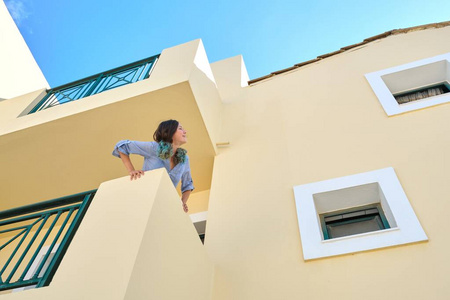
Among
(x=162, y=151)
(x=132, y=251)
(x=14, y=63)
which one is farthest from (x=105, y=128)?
(x=14, y=63)

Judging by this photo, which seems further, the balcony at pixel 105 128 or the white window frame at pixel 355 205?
the balcony at pixel 105 128

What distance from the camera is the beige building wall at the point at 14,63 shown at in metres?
10.4

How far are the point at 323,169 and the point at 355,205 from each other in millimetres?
620

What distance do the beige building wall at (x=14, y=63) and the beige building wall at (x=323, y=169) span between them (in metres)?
7.76

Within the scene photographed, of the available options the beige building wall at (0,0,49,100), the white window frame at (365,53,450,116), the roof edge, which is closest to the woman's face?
the white window frame at (365,53,450,116)

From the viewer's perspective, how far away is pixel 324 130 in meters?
5.17

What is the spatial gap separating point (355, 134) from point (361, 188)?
1.07 m

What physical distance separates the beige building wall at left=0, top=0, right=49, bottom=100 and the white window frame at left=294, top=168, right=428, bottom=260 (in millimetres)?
9772

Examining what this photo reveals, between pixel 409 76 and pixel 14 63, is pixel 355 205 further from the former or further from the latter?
pixel 14 63

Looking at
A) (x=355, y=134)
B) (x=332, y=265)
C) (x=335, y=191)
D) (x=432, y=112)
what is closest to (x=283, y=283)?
(x=332, y=265)

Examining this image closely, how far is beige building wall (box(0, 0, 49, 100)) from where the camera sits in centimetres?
1045

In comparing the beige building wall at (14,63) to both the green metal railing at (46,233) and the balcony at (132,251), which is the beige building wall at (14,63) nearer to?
the green metal railing at (46,233)

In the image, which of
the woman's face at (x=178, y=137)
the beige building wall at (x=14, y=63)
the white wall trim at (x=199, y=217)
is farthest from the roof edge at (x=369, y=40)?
the beige building wall at (x=14, y=63)

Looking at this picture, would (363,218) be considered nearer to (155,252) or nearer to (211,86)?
(155,252)
